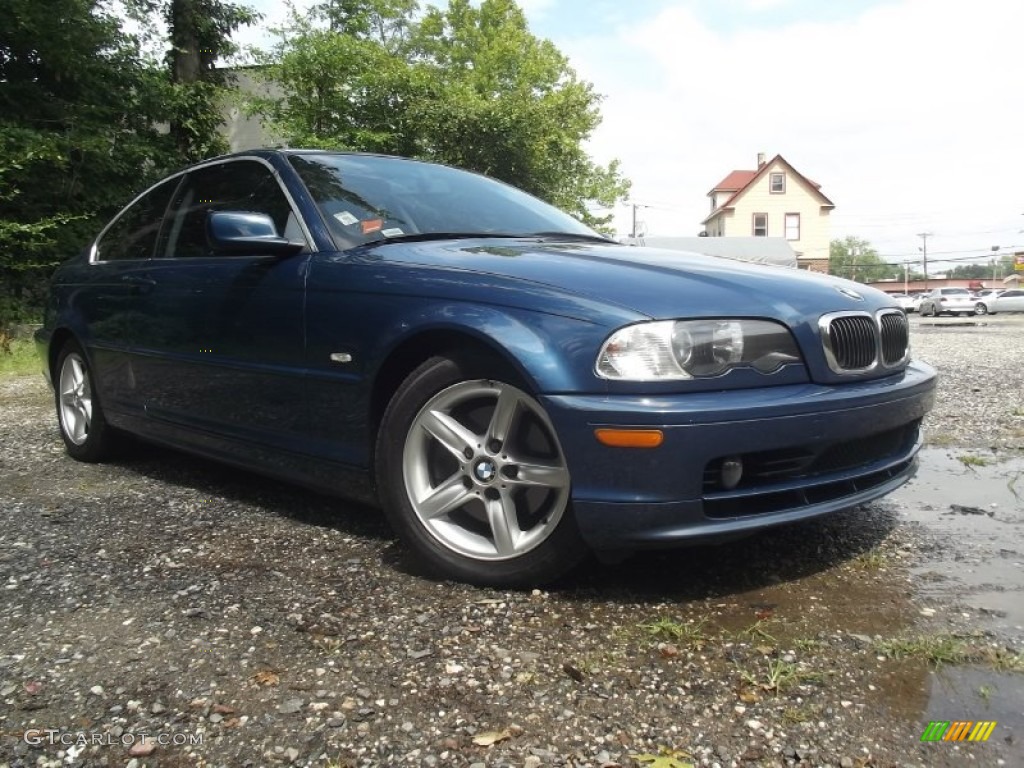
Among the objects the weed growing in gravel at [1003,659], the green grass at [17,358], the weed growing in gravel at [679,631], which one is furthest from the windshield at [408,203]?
the green grass at [17,358]

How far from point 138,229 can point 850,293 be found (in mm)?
3586

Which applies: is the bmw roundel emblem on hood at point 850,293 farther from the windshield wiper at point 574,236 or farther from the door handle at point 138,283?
the door handle at point 138,283

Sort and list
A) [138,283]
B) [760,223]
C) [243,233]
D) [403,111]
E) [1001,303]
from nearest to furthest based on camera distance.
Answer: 1. [243,233]
2. [138,283]
3. [403,111]
4. [1001,303]
5. [760,223]

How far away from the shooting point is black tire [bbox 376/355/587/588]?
8.07ft

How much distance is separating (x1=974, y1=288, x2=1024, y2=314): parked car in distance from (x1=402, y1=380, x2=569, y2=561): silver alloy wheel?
3986cm

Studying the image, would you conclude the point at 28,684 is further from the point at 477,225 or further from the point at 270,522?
the point at 477,225

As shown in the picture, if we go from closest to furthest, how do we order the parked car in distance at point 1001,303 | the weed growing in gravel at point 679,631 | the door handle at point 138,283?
1. the weed growing in gravel at point 679,631
2. the door handle at point 138,283
3. the parked car in distance at point 1001,303

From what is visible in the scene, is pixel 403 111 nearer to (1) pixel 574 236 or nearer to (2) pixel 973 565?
(1) pixel 574 236

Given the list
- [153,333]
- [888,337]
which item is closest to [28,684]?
[153,333]

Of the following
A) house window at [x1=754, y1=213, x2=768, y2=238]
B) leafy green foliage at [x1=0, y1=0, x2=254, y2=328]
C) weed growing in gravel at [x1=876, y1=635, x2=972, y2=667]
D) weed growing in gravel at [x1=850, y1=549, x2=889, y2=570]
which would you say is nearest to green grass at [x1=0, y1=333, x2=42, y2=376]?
leafy green foliage at [x1=0, y1=0, x2=254, y2=328]

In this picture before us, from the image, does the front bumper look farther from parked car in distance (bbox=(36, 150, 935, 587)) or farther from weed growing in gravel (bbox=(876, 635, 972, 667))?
weed growing in gravel (bbox=(876, 635, 972, 667))

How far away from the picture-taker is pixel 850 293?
279 cm

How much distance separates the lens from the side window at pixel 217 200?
3.43 metres

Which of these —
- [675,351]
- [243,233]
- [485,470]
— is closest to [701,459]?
[675,351]
